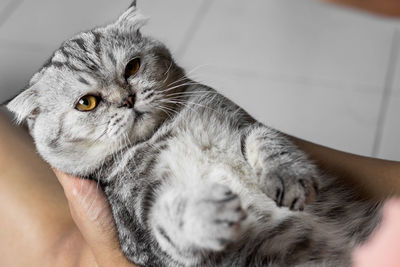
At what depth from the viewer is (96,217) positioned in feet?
3.30

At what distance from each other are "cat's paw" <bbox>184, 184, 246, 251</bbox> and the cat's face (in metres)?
0.27

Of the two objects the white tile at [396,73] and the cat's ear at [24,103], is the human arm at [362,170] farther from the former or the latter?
Result: the white tile at [396,73]

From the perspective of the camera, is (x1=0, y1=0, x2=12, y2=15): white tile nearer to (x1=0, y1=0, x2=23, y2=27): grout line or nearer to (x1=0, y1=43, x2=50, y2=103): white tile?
(x1=0, y1=0, x2=23, y2=27): grout line

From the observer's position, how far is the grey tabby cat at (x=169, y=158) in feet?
2.72

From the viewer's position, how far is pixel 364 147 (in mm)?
1818

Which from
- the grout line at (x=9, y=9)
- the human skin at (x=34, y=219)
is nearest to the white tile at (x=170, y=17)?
the grout line at (x=9, y=9)

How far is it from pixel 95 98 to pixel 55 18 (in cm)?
154

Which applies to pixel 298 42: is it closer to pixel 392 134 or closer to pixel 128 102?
pixel 392 134

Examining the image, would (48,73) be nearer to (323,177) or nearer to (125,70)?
(125,70)

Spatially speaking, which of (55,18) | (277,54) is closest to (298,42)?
(277,54)

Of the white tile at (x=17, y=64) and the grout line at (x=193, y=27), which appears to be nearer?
the white tile at (x=17, y=64)

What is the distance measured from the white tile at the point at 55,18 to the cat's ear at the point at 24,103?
1.21 metres

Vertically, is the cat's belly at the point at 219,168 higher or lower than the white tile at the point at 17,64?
higher

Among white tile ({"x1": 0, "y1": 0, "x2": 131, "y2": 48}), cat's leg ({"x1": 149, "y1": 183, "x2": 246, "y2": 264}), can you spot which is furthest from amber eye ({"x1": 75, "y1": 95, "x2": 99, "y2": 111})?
white tile ({"x1": 0, "y1": 0, "x2": 131, "y2": 48})
